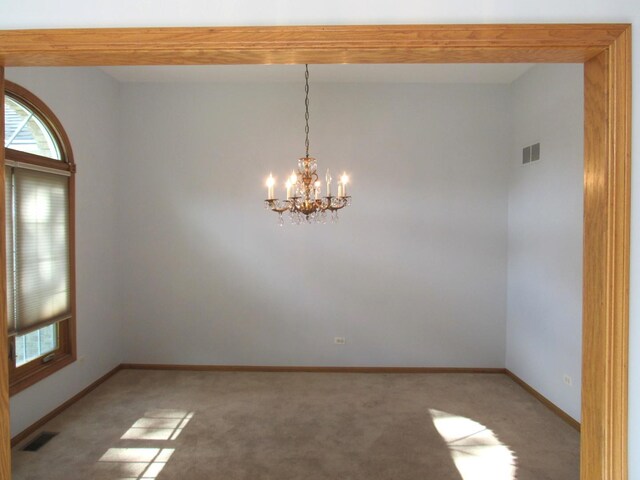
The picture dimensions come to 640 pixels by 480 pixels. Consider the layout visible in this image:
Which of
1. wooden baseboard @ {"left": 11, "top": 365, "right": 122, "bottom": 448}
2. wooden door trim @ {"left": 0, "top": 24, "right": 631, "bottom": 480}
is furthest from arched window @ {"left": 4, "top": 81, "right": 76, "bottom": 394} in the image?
wooden door trim @ {"left": 0, "top": 24, "right": 631, "bottom": 480}

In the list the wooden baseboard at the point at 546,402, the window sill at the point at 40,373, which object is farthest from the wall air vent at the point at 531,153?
the window sill at the point at 40,373

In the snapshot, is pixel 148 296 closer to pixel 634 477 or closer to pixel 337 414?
pixel 337 414

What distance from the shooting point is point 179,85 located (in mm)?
5199

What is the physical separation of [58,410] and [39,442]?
547 millimetres

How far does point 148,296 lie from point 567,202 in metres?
4.73

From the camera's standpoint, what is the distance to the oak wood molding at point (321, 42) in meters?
1.59

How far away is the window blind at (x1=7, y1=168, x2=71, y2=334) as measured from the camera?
3484mm

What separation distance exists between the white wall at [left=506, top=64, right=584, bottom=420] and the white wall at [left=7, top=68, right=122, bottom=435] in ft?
15.6

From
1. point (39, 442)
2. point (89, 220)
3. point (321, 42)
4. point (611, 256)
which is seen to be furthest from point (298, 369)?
point (321, 42)

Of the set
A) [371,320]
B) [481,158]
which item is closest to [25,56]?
[371,320]

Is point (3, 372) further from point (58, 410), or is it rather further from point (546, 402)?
point (546, 402)

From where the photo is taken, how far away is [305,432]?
3693mm

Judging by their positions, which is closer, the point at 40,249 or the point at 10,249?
the point at 10,249

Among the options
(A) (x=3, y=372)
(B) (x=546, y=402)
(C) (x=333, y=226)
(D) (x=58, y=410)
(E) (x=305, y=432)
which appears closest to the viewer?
(A) (x=3, y=372)
